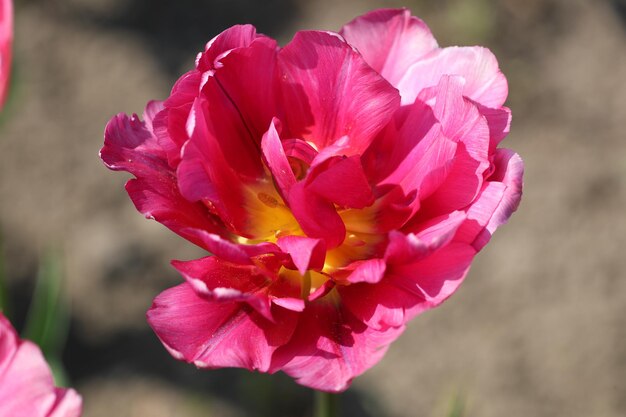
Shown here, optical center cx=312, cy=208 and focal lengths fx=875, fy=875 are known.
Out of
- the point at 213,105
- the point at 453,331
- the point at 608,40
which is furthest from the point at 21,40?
the point at 213,105

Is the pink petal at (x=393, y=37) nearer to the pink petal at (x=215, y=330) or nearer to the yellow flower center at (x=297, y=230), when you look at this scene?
the yellow flower center at (x=297, y=230)

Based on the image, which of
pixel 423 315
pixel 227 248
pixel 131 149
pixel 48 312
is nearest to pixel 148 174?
pixel 131 149

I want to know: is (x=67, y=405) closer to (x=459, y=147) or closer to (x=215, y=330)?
(x=215, y=330)

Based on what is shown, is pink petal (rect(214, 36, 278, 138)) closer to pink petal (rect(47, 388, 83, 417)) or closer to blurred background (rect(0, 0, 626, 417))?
pink petal (rect(47, 388, 83, 417))

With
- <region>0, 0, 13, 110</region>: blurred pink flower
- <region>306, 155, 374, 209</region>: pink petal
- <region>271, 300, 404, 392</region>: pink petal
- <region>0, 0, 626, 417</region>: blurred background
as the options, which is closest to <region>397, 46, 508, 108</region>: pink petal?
<region>306, 155, 374, 209</region>: pink petal

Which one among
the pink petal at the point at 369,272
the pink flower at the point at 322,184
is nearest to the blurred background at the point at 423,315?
the pink flower at the point at 322,184

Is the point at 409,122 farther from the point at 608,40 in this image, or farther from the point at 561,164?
the point at 608,40
